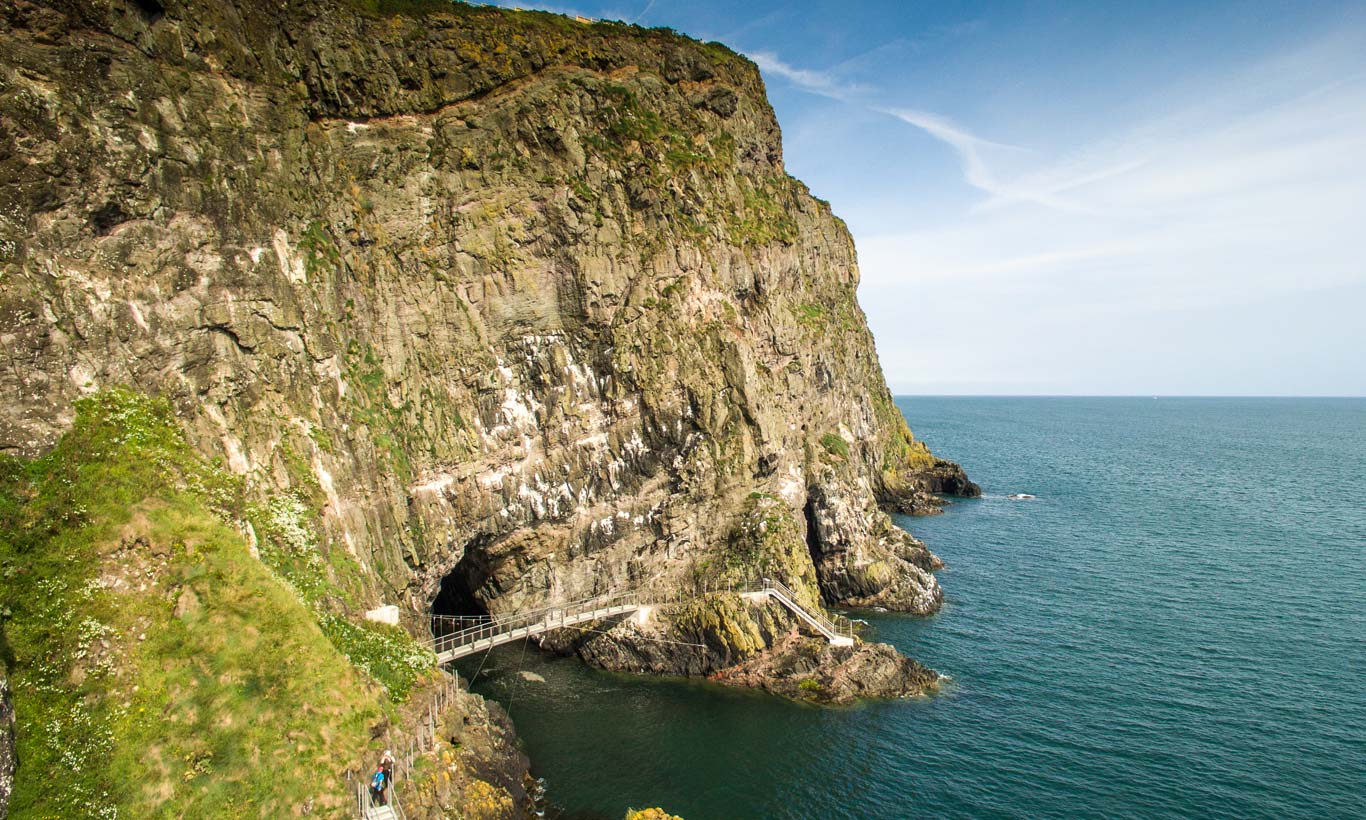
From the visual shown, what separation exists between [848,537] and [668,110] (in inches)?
1435

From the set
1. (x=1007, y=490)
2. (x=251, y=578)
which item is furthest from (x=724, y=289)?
(x=1007, y=490)

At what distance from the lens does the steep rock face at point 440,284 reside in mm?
28828

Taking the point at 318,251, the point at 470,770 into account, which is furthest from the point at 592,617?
the point at 318,251

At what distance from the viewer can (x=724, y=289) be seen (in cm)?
5694

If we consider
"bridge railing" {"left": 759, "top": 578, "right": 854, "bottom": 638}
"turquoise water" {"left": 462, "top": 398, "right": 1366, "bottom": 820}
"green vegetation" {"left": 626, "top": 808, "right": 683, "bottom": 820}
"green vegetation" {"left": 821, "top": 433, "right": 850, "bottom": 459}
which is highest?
"green vegetation" {"left": 821, "top": 433, "right": 850, "bottom": 459}

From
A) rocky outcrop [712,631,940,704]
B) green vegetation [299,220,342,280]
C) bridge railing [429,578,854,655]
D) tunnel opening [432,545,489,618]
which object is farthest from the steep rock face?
rocky outcrop [712,631,940,704]

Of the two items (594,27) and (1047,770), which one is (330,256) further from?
(1047,770)

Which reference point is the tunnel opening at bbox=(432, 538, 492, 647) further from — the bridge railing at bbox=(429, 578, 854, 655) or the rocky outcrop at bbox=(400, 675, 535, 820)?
the rocky outcrop at bbox=(400, 675, 535, 820)

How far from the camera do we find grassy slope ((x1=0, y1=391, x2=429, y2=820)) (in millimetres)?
22000

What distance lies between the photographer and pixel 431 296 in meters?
44.2

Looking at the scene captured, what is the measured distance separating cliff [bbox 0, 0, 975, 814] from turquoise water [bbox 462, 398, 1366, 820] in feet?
22.5

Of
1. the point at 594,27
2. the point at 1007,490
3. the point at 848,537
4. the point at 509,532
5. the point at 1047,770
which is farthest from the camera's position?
the point at 1007,490

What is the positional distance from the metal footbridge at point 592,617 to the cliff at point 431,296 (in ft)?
3.32

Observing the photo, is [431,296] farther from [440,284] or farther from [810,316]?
[810,316]
